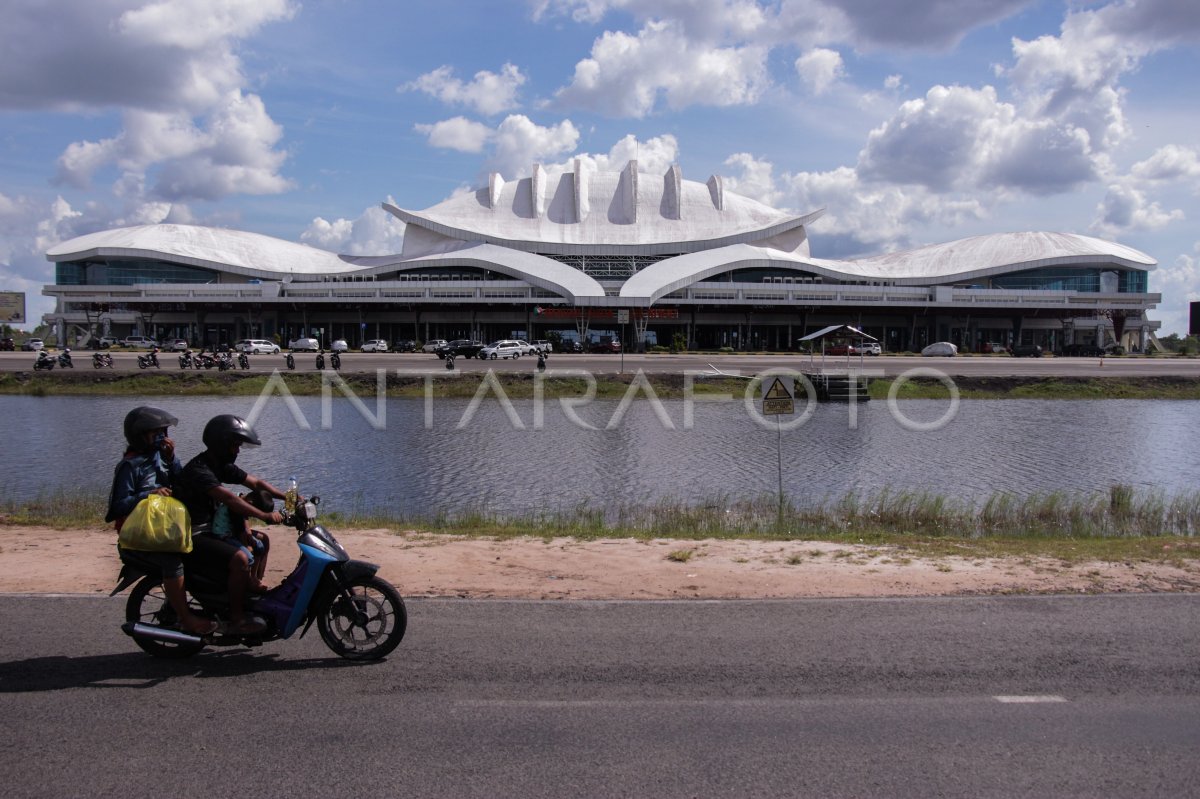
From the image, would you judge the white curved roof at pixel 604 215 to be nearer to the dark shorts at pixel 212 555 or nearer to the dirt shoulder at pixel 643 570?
the dirt shoulder at pixel 643 570

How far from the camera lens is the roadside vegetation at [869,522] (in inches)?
475

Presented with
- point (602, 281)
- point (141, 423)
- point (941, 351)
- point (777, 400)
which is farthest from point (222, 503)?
point (602, 281)

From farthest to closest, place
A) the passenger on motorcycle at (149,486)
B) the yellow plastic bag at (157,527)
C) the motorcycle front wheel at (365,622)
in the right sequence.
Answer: the motorcycle front wheel at (365,622), the passenger on motorcycle at (149,486), the yellow plastic bag at (157,527)

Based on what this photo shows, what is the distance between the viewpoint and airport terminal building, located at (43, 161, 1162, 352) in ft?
266

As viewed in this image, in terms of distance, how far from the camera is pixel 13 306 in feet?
283

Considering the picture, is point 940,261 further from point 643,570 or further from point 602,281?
point 643,570

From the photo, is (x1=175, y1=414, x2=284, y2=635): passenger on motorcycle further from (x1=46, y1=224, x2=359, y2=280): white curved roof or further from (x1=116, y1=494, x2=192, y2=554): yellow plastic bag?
(x1=46, y1=224, x2=359, y2=280): white curved roof

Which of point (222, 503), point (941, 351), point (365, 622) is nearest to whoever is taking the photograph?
point (222, 503)

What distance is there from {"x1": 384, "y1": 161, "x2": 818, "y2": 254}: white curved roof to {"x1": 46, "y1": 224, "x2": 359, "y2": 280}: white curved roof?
1337 centimetres

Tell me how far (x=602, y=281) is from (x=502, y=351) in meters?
31.7

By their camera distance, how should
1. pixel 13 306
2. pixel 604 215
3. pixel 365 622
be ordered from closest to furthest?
pixel 365 622
pixel 13 306
pixel 604 215

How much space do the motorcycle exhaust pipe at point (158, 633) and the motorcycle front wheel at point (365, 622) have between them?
3.07 ft

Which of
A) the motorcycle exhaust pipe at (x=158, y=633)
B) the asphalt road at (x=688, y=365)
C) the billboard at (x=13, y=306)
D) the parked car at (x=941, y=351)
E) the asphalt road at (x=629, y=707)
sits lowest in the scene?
the asphalt road at (x=629, y=707)

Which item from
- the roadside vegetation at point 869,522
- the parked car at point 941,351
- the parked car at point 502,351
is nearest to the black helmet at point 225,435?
the roadside vegetation at point 869,522
